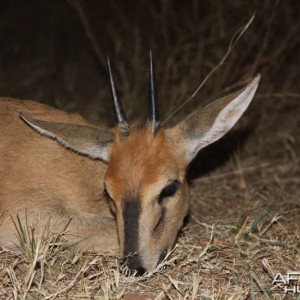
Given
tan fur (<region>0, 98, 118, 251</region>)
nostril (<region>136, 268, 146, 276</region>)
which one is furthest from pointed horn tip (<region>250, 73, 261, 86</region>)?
nostril (<region>136, 268, 146, 276</region>)

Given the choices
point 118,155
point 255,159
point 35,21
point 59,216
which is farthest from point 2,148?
point 35,21

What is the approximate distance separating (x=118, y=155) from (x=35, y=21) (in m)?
9.97

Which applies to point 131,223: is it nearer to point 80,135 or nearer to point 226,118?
point 80,135

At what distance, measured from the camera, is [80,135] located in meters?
6.80

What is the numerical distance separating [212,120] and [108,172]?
1.01m

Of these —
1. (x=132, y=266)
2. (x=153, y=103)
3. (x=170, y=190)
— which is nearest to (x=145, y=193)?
(x=170, y=190)

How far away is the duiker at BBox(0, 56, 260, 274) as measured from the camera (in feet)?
20.0

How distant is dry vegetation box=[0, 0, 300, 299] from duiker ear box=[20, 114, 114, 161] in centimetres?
77

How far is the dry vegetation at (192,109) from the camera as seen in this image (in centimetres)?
612

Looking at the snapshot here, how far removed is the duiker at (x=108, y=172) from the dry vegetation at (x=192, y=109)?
203 millimetres

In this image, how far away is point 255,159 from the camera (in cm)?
990

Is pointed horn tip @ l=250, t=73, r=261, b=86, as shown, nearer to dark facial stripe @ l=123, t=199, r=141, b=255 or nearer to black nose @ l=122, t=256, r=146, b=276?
dark facial stripe @ l=123, t=199, r=141, b=255

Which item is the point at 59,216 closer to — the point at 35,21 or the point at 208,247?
the point at 208,247

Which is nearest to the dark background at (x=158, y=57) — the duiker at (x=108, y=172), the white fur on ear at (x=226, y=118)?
the white fur on ear at (x=226, y=118)
